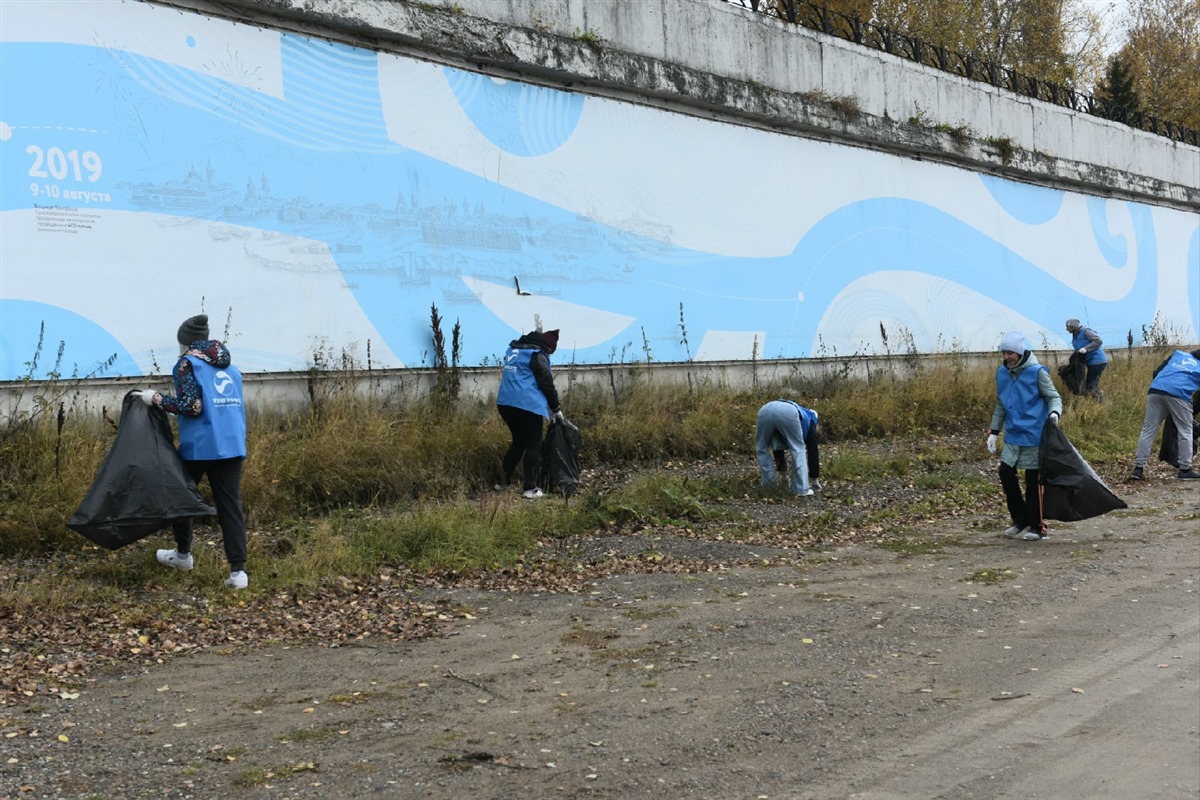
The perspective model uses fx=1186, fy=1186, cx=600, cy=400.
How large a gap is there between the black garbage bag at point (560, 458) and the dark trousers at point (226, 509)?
151 inches

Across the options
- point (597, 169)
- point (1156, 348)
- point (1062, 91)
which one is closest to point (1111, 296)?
point (1156, 348)

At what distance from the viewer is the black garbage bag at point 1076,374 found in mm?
19000

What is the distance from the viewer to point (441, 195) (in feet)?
42.6

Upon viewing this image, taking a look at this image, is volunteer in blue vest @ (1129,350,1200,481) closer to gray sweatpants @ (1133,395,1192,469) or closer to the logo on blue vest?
gray sweatpants @ (1133,395,1192,469)

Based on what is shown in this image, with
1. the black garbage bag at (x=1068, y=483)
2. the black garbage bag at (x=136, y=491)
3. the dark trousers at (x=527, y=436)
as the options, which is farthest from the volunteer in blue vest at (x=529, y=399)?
the black garbage bag at (x=1068, y=483)

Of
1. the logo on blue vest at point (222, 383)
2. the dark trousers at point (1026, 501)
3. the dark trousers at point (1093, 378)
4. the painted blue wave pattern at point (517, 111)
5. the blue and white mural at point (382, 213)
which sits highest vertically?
the painted blue wave pattern at point (517, 111)

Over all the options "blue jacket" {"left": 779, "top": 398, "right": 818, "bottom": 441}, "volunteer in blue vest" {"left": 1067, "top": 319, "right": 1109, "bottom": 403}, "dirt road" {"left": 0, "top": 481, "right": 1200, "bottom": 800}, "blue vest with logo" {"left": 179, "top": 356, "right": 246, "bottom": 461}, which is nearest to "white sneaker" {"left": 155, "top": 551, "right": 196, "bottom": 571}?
"blue vest with logo" {"left": 179, "top": 356, "right": 246, "bottom": 461}

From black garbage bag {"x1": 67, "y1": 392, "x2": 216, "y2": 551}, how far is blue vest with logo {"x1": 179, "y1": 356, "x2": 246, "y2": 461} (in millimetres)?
123

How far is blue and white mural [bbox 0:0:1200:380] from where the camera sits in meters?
10.2

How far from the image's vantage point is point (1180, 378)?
13531mm

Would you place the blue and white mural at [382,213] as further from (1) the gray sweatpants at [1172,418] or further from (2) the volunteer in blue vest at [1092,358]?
(1) the gray sweatpants at [1172,418]

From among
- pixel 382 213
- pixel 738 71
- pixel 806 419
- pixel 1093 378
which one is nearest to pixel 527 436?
pixel 806 419

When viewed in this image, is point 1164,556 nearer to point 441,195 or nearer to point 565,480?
point 565,480

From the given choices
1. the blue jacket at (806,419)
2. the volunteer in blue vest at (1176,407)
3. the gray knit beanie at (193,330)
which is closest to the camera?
the gray knit beanie at (193,330)
